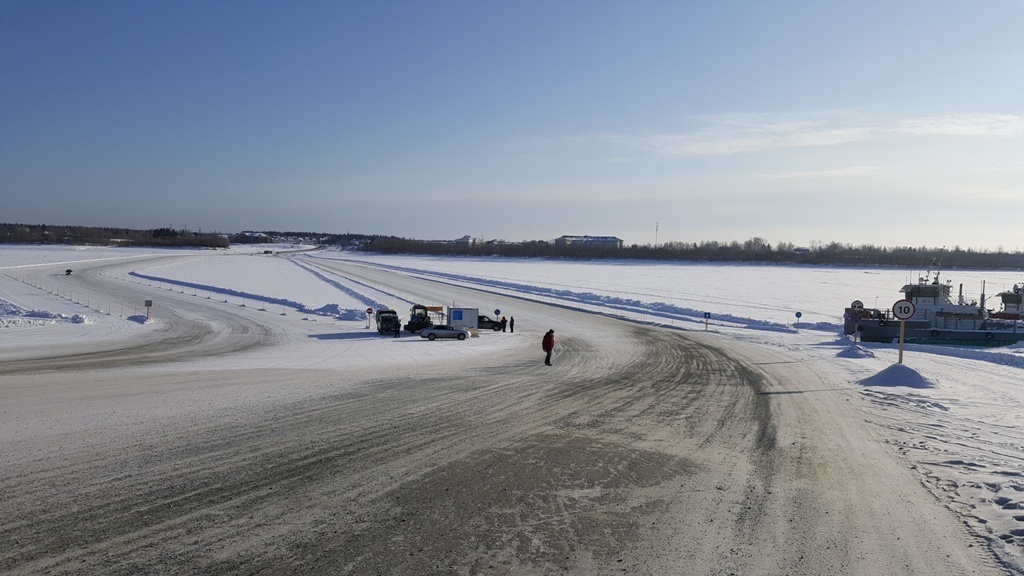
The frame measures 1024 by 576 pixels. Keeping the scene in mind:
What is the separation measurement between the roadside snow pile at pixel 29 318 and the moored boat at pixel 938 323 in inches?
1642

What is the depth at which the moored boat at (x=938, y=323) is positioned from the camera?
114ft

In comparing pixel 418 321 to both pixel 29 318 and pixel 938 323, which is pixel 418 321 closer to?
pixel 29 318

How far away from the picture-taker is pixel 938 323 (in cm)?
3616

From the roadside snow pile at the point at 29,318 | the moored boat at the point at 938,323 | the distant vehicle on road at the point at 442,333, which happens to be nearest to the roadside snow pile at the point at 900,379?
the moored boat at the point at 938,323

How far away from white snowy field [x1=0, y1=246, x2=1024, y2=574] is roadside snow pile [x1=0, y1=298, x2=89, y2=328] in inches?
3.3

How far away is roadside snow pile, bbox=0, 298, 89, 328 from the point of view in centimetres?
3262

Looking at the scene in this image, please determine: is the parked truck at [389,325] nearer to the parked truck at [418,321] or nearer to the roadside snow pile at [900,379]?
the parked truck at [418,321]

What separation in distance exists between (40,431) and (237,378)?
6.77 metres

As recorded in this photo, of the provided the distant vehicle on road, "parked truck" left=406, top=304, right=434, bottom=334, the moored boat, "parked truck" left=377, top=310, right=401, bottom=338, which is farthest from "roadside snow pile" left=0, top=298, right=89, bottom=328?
the moored boat

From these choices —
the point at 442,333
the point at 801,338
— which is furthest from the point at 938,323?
the point at 442,333

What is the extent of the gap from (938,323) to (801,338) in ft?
32.7

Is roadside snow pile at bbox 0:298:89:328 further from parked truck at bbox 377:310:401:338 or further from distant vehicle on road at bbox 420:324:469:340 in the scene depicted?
distant vehicle on road at bbox 420:324:469:340

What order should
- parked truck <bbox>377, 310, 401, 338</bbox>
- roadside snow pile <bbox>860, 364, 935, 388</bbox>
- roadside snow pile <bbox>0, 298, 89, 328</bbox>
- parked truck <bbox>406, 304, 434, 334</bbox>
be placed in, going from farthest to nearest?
parked truck <bbox>406, 304, 434, 334</bbox>
roadside snow pile <bbox>0, 298, 89, 328</bbox>
parked truck <bbox>377, 310, 401, 338</bbox>
roadside snow pile <bbox>860, 364, 935, 388</bbox>

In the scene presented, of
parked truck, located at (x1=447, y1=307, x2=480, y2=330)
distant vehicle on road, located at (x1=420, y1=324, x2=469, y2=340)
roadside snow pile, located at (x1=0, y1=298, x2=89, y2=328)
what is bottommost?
roadside snow pile, located at (x1=0, y1=298, x2=89, y2=328)
